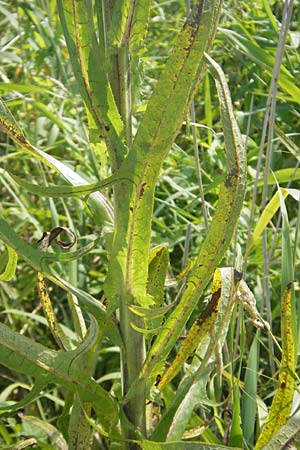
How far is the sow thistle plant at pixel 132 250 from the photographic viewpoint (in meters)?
0.73

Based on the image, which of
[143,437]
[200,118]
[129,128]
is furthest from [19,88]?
[200,118]

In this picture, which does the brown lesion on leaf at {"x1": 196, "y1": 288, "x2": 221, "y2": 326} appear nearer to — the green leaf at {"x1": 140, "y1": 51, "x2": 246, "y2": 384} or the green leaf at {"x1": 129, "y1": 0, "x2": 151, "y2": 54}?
the green leaf at {"x1": 140, "y1": 51, "x2": 246, "y2": 384}

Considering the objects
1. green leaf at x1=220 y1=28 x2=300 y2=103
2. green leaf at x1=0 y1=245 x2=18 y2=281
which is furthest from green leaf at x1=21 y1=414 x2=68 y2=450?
green leaf at x1=220 y1=28 x2=300 y2=103

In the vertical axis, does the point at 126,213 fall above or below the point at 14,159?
above

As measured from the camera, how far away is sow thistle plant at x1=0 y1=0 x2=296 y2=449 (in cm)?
73

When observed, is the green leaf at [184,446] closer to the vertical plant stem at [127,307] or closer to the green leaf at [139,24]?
the vertical plant stem at [127,307]

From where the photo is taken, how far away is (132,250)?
2.52ft

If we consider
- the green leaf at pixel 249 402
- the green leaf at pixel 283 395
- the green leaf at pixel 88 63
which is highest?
the green leaf at pixel 88 63

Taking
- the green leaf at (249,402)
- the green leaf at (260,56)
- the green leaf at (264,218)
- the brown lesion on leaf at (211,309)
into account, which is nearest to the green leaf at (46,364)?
the brown lesion on leaf at (211,309)

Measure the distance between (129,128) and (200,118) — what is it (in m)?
1.32

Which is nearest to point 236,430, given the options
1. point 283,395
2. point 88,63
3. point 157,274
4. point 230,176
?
point 283,395

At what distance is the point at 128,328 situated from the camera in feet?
2.68

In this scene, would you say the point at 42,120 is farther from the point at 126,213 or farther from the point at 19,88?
the point at 126,213

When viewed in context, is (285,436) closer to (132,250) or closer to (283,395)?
(283,395)
